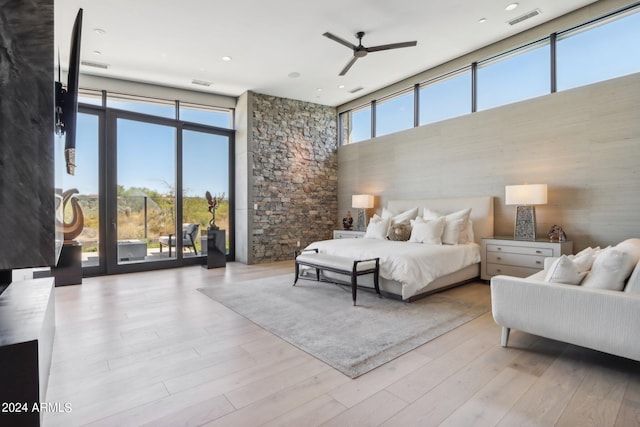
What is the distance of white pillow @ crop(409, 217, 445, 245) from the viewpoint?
4785 mm

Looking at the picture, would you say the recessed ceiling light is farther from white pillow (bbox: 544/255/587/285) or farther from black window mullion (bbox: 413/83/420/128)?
white pillow (bbox: 544/255/587/285)

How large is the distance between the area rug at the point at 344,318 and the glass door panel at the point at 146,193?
2.25m

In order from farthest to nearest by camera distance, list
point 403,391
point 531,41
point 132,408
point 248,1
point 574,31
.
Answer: point 531,41
point 574,31
point 248,1
point 403,391
point 132,408

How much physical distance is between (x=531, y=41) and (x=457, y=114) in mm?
1403

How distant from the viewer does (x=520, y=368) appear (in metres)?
2.26

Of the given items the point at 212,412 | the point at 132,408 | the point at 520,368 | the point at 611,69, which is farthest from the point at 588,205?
the point at 132,408

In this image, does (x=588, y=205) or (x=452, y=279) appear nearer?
(x=588, y=205)

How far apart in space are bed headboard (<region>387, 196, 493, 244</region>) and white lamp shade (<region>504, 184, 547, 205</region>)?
0.60m

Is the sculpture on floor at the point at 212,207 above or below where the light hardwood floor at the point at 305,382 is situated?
above

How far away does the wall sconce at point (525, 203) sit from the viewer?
167 inches

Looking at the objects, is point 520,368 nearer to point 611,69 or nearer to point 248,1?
point 611,69

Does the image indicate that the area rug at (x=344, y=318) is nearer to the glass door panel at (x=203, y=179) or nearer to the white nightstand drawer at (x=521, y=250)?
the white nightstand drawer at (x=521, y=250)

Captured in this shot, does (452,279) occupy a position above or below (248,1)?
below

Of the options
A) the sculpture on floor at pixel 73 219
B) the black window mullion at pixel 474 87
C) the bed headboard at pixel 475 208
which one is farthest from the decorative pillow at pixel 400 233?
the sculpture on floor at pixel 73 219
